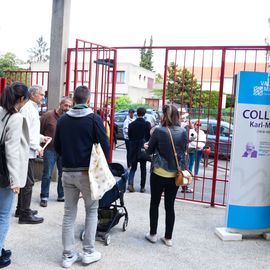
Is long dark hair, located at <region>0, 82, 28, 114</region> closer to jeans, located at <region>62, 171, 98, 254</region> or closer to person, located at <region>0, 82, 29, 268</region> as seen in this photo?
person, located at <region>0, 82, 29, 268</region>

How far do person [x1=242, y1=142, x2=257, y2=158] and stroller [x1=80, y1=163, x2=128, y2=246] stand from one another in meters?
1.61

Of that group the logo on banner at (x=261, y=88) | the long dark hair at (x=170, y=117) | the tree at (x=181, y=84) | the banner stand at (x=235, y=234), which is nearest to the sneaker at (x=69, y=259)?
the long dark hair at (x=170, y=117)

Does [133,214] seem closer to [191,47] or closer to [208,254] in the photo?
[208,254]

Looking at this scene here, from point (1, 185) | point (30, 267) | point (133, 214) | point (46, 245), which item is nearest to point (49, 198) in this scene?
point (133, 214)

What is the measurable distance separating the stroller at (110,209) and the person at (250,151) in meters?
1.61

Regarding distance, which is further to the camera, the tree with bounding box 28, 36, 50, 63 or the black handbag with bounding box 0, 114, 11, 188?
the tree with bounding box 28, 36, 50, 63

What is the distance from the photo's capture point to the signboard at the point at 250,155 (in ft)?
16.4

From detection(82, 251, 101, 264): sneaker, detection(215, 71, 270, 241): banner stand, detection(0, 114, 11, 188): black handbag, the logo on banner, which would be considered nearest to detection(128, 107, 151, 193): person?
detection(215, 71, 270, 241): banner stand

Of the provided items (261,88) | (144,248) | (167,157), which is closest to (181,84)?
(261,88)

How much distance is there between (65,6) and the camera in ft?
24.9

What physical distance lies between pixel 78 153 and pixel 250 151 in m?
2.38

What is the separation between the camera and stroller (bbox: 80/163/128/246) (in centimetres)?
476

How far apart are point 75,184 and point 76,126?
0.59 meters

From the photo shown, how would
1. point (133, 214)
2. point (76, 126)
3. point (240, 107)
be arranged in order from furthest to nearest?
point (133, 214)
point (240, 107)
point (76, 126)
